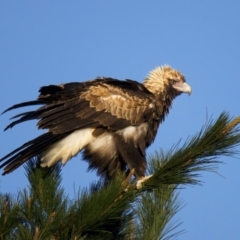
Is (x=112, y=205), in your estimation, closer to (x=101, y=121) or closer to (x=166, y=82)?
(x=101, y=121)

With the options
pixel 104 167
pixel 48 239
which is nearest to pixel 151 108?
pixel 104 167

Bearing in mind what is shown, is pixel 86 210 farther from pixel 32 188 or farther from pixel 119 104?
pixel 119 104

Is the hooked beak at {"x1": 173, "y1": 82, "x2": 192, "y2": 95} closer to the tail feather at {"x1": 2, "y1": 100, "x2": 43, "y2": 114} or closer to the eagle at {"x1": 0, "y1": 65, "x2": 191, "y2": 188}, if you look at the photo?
the eagle at {"x1": 0, "y1": 65, "x2": 191, "y2": 188}

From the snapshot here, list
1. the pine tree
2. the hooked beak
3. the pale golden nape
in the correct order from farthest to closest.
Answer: the hooked beak, the pale golden nape, the pine tree

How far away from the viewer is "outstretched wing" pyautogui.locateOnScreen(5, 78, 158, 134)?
650cm

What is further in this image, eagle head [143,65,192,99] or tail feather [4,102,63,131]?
eagle head [143,65,192,99]

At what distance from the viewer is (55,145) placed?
21.3 ft

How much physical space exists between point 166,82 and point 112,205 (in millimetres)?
4005

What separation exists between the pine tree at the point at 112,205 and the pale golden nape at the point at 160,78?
3.05m

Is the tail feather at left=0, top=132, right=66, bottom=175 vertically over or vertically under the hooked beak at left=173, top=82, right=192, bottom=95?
under

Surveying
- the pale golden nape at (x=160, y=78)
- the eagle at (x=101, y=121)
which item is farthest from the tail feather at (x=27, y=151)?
the pale golden nape at (x=160, y=78)

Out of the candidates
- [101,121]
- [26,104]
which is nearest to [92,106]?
[101,121]

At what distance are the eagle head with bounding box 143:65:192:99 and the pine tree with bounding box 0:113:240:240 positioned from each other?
306 cm

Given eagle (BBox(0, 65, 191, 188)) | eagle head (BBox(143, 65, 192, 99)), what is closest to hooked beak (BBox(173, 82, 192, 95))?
eagle head (BBox(143, 65, 192, 99))
